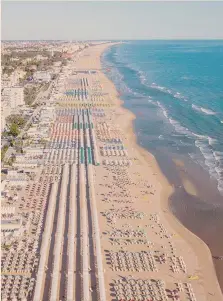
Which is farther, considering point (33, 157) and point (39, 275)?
point (33, 157)

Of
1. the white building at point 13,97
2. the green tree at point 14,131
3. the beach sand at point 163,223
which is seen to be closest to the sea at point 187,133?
the beach sand at point 163,223

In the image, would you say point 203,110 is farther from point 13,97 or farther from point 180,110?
point 13,97

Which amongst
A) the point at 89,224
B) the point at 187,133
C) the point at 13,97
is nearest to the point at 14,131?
the point at 13,97

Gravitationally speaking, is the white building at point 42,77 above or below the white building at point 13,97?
above

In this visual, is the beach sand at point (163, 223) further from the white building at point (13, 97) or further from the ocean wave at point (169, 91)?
the ocean wave at point (169, 91)

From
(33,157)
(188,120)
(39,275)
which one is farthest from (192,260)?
(188,120)

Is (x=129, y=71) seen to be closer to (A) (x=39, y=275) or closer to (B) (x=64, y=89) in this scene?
(B) (x=64, y=89)
